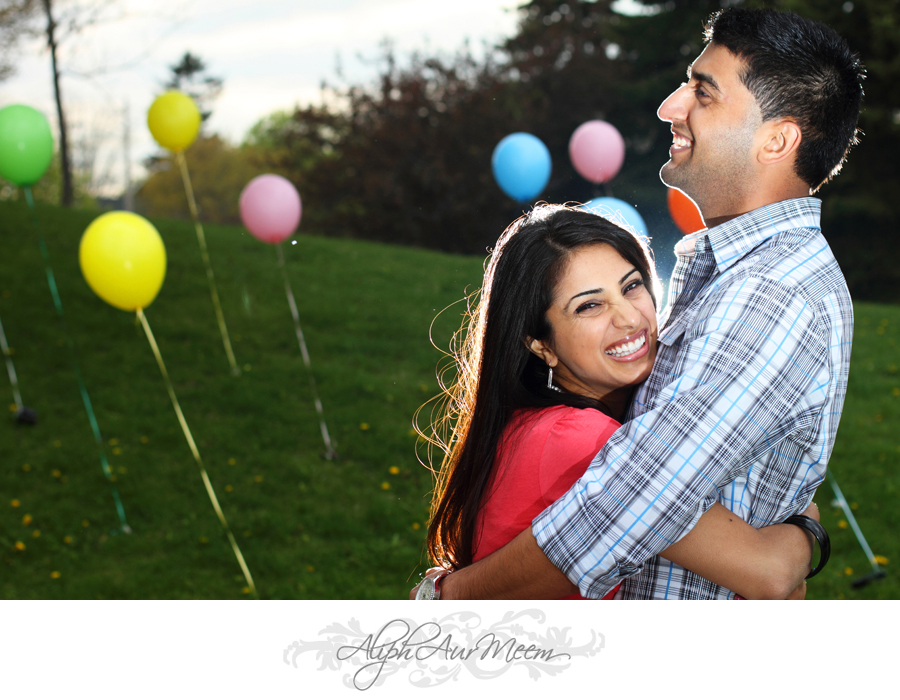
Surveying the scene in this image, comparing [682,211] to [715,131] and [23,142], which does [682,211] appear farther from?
[23,142]

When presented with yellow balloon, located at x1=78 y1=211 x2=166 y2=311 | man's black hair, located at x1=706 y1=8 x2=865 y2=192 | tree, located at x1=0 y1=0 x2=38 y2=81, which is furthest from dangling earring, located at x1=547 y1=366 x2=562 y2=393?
tree, located at x1=0 y1=0 x2=38 y2=81

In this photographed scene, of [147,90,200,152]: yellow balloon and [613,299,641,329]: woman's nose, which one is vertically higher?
[147,90,200,152]: yellow balloon

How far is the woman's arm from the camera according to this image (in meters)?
1.04

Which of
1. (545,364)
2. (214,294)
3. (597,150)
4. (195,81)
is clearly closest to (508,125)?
(214,294)

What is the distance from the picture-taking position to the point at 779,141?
3.71 ft

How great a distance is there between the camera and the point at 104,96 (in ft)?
29.6

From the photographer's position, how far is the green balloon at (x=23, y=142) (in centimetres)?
408

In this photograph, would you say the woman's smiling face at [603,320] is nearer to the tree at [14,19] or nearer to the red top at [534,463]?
the red top at [534,463]

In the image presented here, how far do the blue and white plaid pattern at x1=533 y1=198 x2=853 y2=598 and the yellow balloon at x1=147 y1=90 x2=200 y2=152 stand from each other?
4.52 metres
